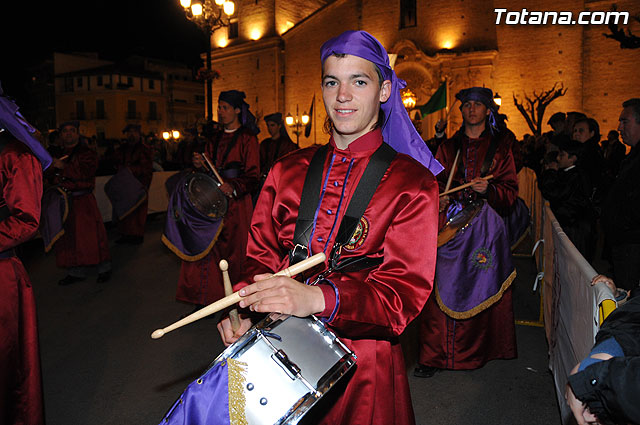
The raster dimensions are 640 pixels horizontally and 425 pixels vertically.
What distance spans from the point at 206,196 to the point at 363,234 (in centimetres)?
380

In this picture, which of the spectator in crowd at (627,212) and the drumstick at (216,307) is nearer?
the drumstick at (216,307)

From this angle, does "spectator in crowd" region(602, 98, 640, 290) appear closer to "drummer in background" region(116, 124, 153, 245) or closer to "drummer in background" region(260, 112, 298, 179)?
"drummer in background" region(260, 112, 298, 179)

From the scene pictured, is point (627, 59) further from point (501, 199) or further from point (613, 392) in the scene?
point (613, 392)

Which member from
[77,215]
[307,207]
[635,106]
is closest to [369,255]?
[307,207]

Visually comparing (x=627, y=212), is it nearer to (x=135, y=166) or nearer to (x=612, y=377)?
(x=612, y=377)

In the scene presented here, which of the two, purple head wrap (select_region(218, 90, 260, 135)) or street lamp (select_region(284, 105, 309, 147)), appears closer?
purple head wrap (select_region(218, 90, 260, 135))

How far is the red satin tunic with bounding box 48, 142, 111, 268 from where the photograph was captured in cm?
691

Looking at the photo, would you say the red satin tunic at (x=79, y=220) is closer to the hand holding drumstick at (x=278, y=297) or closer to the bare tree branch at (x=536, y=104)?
the hand holding drumstick at (x=278, y=297)

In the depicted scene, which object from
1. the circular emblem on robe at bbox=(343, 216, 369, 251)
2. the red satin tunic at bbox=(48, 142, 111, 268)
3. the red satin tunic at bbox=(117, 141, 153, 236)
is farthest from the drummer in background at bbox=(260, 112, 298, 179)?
the circular emblem on robe at bbox=(343, 216, 369, 251)

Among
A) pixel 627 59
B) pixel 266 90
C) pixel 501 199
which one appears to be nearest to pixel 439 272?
pixel 501 199

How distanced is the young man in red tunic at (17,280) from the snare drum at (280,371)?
73.4 inches

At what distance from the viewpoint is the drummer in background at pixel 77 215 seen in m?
6.92

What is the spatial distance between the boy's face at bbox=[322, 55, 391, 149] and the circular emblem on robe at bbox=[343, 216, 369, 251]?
0.39 m

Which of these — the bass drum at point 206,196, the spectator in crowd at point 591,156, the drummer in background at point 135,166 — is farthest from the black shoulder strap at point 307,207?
the drummer in background at point 135,166
